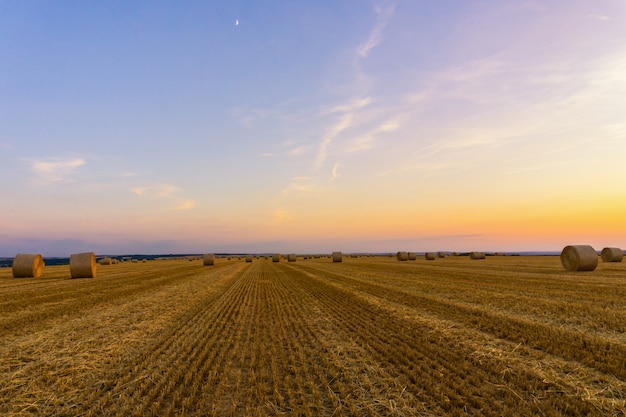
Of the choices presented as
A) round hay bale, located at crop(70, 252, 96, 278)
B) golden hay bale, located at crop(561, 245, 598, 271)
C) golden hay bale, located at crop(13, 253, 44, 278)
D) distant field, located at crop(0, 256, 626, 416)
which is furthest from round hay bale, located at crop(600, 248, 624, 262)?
golden hay bale, located at crop(13, 253, 44, 278)

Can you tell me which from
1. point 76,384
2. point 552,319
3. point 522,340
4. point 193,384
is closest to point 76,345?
point 76,384

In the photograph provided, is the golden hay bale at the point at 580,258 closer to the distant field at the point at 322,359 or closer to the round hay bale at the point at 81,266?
the distant field at the point at 322,359

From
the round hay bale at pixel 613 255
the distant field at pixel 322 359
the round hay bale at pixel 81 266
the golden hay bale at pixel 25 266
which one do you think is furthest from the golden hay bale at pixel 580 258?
the golden hay bale at pixel 25 266

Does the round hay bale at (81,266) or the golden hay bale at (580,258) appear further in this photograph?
the round hay bale at (81,266)

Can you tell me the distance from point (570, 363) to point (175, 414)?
22.8ft

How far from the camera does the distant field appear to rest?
5.14 m

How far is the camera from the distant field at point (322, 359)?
16.9 feet

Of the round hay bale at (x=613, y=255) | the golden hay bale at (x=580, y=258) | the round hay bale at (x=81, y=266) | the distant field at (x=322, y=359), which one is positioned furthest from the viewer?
the round hay bale at (x=613, y=255)

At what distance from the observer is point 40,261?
97.7ft

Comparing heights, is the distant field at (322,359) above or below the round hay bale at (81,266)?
below

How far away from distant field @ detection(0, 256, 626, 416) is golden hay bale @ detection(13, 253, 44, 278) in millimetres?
18709

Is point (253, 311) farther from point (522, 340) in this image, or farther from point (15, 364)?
point (522, 340)

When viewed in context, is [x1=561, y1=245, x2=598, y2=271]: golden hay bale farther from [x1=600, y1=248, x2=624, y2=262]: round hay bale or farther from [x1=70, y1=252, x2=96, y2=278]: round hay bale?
[x1=70, y1=252, x2=96, y2=278]: round hay bale

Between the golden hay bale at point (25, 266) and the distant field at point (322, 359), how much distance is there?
61.4 feet
